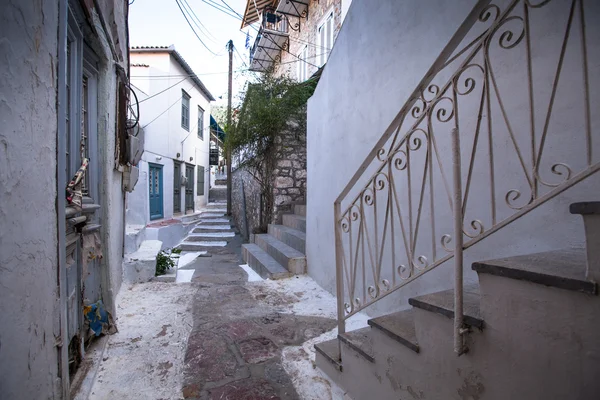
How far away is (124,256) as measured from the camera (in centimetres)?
409

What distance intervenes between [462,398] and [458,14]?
2.19 meters

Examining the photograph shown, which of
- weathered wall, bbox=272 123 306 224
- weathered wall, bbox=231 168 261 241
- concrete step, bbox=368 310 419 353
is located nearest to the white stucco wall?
concrete step, bbox=368 310 419 353

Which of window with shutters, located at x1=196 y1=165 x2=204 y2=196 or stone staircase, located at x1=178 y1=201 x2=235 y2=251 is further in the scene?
window with shutters, located at x1=196 y1=165 x2=204 y2=196

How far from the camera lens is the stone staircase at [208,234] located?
8562 millimetres

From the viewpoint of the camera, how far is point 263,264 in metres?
4.88

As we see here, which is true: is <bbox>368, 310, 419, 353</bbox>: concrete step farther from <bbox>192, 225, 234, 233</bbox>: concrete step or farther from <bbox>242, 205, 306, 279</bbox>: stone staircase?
<bbox>192, 225, 234, 233</bbox>: concrete step

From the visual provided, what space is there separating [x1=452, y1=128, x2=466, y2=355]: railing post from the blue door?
10.1 meters

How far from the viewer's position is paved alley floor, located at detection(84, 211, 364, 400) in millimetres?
1979

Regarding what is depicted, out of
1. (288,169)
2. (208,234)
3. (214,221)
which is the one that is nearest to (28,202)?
(288,169)

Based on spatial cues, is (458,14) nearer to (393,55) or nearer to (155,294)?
(393,55)

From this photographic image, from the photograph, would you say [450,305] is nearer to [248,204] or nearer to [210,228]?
[248,204]

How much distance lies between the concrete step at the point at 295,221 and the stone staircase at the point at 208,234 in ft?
10.4

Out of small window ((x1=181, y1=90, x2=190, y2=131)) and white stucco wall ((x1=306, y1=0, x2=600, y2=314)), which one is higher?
small window ((x1=181, y1=90, x2=190, y2=131))

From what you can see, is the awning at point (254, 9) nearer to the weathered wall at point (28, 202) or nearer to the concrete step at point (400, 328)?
the weathered wall at point (28, 202)
